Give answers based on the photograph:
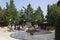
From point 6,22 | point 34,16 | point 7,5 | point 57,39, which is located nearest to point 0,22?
point 6,22

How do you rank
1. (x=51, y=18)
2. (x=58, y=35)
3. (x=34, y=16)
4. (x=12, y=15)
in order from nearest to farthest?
(x=58, y=35)
(x=51, y=18)
(x=12, y=15)
(x=34, y=16)

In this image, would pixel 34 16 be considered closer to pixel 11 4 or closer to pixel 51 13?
pixel 11 4

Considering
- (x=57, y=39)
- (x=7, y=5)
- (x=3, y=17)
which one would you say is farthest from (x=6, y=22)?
(x=57, y=39)

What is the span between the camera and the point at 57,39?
362 inches

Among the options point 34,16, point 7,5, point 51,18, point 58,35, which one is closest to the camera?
point 58,35

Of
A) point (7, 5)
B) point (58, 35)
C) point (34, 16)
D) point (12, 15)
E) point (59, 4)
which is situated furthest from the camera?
point (34, 16)

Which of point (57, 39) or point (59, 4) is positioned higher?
point (59, 4)

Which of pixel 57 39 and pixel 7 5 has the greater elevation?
pixel 7 5

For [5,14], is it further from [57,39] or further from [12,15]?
[57,39]

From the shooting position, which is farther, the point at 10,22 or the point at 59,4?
the point at 10,22

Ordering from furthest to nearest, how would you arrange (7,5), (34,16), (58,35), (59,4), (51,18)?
(34,16) → (7,5) → (59,4) → (51,18) → (58,35)

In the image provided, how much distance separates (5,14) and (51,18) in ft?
59.8

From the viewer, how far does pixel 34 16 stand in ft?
283

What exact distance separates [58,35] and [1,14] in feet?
197
